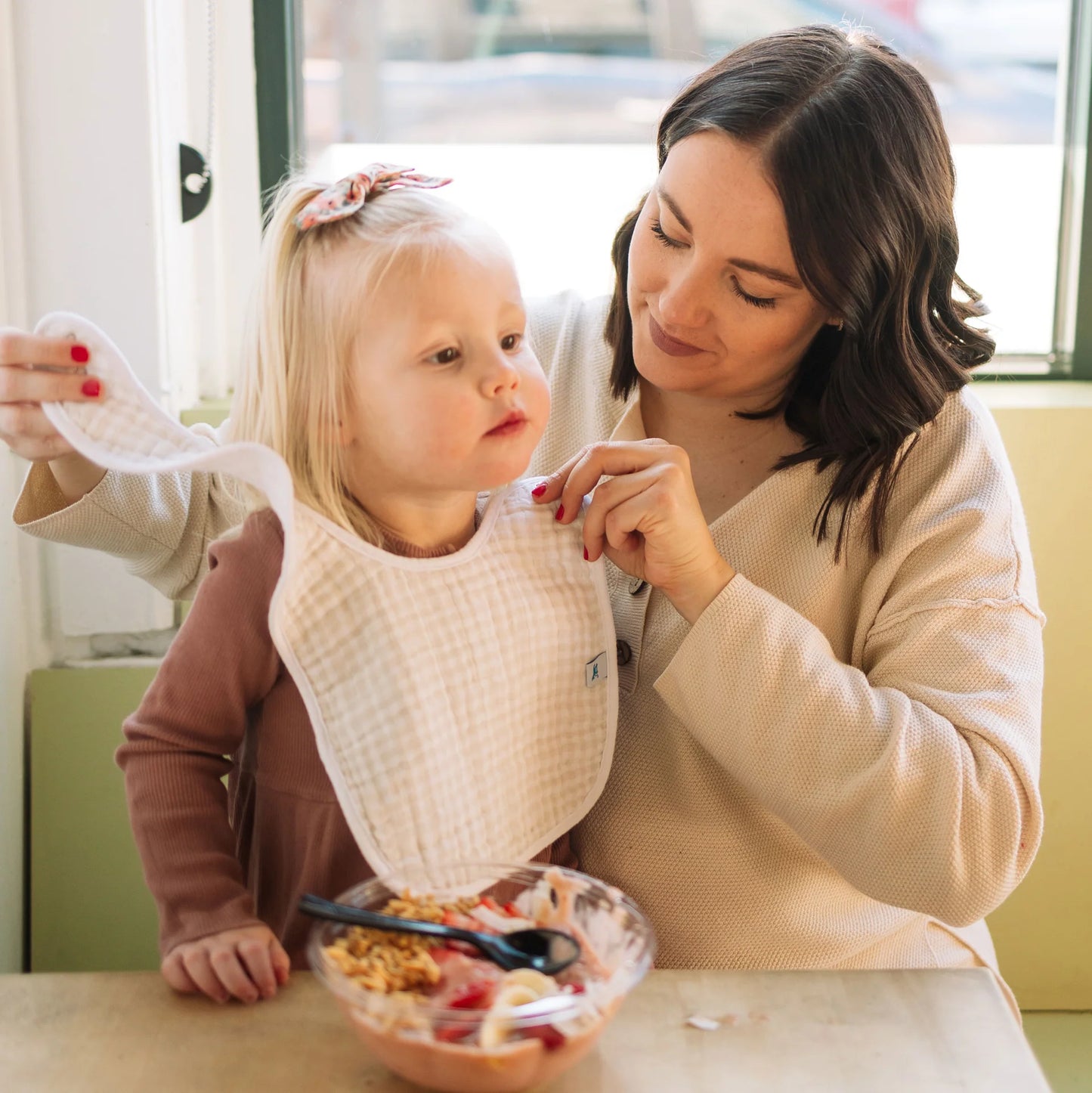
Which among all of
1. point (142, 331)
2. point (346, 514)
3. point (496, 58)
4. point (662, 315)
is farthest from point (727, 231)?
point (496, 58)

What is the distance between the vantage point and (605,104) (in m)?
2.18

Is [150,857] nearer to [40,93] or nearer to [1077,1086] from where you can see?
[40,93]

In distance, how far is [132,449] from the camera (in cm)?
105

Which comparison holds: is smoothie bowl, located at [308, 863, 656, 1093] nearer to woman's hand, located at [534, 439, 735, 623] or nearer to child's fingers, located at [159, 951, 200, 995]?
child's fingers, located at [159, 951, 200, 995]

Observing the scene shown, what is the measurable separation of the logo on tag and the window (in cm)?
110

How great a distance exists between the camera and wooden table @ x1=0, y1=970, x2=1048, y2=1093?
874mm

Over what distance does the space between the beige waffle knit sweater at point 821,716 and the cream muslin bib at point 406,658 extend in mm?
148

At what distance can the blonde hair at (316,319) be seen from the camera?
104 cm

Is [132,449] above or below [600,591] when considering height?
above

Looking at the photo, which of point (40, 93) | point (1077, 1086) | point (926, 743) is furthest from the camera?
point (1077, 1086)

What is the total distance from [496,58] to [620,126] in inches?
9.5

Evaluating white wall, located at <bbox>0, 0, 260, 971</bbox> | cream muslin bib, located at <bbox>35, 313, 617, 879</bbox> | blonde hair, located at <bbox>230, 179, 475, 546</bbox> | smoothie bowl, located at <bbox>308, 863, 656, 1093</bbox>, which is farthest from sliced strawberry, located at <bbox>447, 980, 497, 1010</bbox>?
white wall, located at <bbox>0, 0, 260, 971</bbox>

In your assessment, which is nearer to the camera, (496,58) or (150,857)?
(150,857)

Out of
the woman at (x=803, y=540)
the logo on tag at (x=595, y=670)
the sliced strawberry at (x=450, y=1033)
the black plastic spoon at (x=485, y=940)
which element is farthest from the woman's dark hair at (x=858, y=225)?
the sliced strawberry at (x=450, y=1033)
